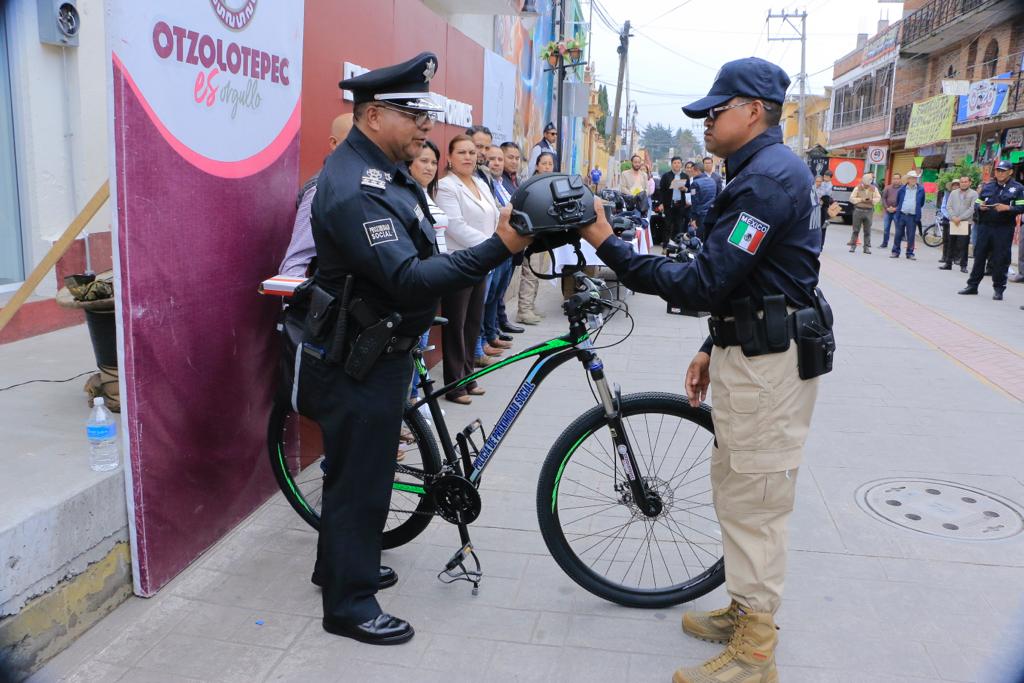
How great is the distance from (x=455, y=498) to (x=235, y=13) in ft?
7.30

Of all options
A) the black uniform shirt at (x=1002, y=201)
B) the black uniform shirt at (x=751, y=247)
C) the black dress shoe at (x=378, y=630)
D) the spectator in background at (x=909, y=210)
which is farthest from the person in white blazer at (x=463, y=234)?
the spectator in background at (x=909, y=210)

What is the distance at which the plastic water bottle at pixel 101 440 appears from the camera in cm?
308

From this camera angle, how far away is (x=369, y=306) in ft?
9.26

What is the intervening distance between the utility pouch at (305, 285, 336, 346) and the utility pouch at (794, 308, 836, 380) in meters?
1.56

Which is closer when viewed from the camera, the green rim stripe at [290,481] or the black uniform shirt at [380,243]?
the black uniform shirt at [380,243]

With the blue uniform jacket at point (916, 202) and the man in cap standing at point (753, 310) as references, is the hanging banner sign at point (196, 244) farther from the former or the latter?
the blue uniform jacket at point (916, 202)

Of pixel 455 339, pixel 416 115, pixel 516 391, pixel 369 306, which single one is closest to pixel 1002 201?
pixel 455 339

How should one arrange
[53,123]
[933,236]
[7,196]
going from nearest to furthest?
[7,196] < [53,123] < [933,236]

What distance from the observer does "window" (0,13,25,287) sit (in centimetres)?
541

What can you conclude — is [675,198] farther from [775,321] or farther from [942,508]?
[775,321]

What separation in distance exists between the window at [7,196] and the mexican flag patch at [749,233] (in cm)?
513

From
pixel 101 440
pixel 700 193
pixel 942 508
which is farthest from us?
pixel 700 193

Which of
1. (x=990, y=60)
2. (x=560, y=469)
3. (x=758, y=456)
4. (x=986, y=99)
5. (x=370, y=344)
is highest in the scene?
(x=990, y=60)

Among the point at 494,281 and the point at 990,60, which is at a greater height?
the point at 990,60
